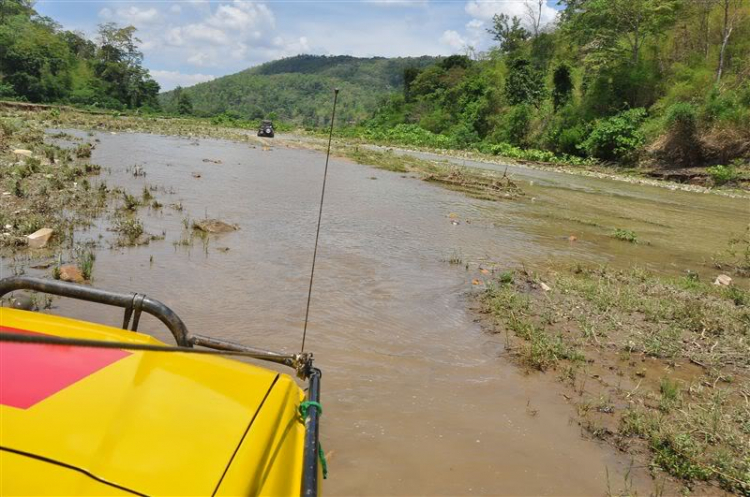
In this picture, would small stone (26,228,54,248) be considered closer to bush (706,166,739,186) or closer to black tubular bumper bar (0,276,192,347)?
black tubular bumper bar (0,276,192,347)

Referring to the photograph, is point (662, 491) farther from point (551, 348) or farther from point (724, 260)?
point (724, 260)

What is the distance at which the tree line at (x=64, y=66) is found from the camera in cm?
5406

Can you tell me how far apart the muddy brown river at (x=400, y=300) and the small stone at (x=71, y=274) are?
402mm

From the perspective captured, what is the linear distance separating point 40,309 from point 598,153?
31.3 meters

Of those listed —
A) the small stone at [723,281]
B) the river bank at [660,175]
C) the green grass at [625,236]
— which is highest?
the river bank at [660,175]

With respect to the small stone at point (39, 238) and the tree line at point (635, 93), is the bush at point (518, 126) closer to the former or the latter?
the tree line at point (635, 93)

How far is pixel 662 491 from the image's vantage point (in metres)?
2.72

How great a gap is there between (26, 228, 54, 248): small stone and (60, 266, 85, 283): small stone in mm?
1196

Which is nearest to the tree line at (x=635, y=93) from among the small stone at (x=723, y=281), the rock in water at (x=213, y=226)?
the small stone at (x=723, y=281)

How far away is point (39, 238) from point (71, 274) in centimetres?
144

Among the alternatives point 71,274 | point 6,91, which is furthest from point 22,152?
point 6,91

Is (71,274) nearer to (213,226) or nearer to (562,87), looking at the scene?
(213,226)

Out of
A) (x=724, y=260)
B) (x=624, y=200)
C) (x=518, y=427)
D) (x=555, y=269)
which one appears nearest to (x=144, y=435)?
(x=518, y=427)

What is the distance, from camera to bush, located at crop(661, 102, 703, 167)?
948 inches
